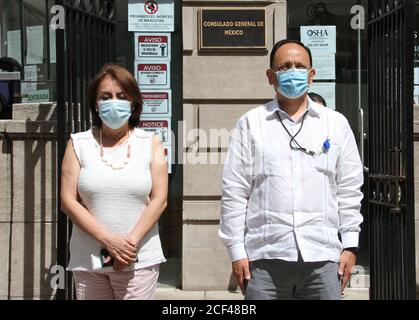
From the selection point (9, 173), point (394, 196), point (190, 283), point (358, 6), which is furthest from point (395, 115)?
point (9, 173)

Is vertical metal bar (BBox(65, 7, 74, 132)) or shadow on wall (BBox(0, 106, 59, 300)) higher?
vertical metal bar (BBox(65, 7, 74, 132))

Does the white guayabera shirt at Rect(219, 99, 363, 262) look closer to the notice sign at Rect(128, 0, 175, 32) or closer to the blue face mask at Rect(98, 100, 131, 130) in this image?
the blue face mask at Rect(98, 100, 131, 130)

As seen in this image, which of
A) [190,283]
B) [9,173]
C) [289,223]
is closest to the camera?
[289,223]

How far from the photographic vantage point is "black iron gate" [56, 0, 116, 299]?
5094 millimetres

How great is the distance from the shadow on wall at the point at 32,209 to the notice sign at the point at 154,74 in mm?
1302

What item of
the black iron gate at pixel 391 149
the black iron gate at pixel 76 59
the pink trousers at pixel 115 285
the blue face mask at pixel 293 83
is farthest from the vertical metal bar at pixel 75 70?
A: the black iron gate at pixel 391 149

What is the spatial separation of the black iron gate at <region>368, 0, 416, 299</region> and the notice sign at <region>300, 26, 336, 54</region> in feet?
4.26

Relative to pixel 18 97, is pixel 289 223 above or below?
below

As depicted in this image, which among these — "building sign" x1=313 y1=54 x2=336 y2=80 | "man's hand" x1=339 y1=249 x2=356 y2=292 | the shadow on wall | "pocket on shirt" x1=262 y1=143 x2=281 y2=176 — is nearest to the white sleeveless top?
"pocket on shirt" x1=262 y1=143 x2=281 y2=176

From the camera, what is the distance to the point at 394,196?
518 cm

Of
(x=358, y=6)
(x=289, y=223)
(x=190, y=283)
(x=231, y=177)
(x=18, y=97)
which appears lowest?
(x=190, y=283)

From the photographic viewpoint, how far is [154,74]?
22.8ft
